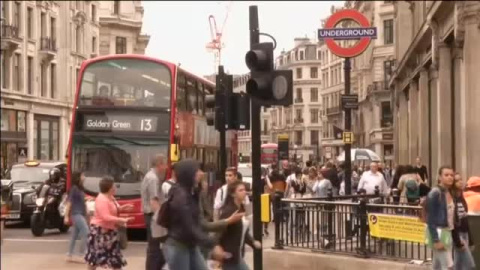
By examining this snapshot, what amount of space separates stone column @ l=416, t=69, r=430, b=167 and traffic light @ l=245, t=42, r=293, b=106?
81.7ft

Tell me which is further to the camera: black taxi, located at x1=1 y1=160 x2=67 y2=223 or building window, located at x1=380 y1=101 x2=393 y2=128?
building window, located at x1=380 y1=101 x2=393 y2=128

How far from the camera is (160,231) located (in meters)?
12.0

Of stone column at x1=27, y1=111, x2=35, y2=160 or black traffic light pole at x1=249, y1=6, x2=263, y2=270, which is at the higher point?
stone column at x1=27, y1=111, x2=35, y2=160

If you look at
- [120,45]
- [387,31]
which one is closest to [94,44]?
[120,45]

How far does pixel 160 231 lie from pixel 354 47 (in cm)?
733

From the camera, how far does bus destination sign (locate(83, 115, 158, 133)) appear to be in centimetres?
2092

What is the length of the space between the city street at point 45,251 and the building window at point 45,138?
3673 cm

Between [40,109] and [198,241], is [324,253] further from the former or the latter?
[40,109]

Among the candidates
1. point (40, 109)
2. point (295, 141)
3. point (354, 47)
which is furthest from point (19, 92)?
point (295, 141)

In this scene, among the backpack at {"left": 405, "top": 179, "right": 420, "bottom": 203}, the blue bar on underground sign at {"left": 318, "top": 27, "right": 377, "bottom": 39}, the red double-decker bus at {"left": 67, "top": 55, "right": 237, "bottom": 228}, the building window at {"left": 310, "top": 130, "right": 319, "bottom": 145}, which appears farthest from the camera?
the building window at {"left": 310, "top": 130, "right": 319, "bottom": 145}

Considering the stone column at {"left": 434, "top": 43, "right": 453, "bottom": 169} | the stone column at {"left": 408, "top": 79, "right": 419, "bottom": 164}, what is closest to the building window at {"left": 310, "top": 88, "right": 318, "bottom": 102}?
the stone column at {"left": 408, "top": 79, "right": 419, "bottom": 164}

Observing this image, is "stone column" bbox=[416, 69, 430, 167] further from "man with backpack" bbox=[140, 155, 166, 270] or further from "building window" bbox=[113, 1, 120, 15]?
"building window" bbox=[113, 1, 120, 15]

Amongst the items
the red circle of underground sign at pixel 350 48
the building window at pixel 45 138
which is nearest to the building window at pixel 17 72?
the building window at pixel 45 138

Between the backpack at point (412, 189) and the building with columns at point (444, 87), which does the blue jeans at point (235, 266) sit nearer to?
the backpack at point (412, 189)
